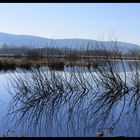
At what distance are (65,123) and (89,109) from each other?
59.9 inches

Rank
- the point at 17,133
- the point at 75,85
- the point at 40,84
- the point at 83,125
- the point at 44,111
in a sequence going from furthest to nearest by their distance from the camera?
the point at 75,85, the point at 40,84, the point at 44,111, the point at 83,125, the point at 17,133

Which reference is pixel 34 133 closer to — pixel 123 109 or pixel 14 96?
pixel 123 109

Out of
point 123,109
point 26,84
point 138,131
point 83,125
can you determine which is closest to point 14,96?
point 26,84

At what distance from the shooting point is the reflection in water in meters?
5.84

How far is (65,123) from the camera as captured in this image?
242 inches

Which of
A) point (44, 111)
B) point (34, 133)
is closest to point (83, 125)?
point (34, 133)

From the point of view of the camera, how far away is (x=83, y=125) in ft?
19.7

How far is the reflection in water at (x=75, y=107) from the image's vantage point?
5844 millimetres

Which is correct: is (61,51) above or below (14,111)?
above

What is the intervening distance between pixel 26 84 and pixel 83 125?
152 inches

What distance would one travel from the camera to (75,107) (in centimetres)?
779

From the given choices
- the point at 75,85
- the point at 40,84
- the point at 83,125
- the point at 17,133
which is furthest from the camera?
the point at 75,85

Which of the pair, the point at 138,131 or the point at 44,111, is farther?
the point at 44,111

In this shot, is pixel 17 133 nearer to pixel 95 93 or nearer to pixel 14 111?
pixel 14 111
